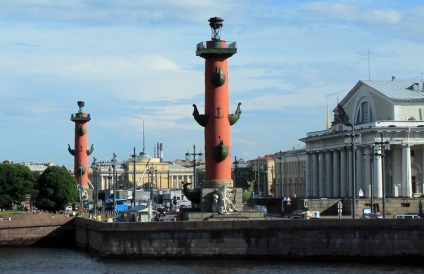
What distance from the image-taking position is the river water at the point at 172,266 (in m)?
45.6

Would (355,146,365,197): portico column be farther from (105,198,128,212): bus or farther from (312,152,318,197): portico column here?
(105,198,128,212): bus

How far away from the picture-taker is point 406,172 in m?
92.4

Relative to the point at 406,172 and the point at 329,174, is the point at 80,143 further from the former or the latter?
the point at 406,172

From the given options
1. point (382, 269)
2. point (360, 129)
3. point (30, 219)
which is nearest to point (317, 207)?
point (360, 129)

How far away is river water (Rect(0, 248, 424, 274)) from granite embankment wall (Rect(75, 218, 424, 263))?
0.61m

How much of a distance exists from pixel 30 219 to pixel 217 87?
20.1 metres

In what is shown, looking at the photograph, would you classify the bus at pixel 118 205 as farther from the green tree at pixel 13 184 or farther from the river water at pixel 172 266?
the river water at pixel 172 266

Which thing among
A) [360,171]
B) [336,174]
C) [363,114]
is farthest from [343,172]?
[363,114]

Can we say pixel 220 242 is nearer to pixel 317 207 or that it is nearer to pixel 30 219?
pixel 30 219

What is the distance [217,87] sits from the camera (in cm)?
5403

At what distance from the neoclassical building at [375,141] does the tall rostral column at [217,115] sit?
1351 inches

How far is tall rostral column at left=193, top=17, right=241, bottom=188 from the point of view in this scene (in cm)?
5384

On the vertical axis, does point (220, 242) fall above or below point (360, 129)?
below

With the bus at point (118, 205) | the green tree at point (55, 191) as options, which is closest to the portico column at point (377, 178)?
the bus at point (118, 205)
